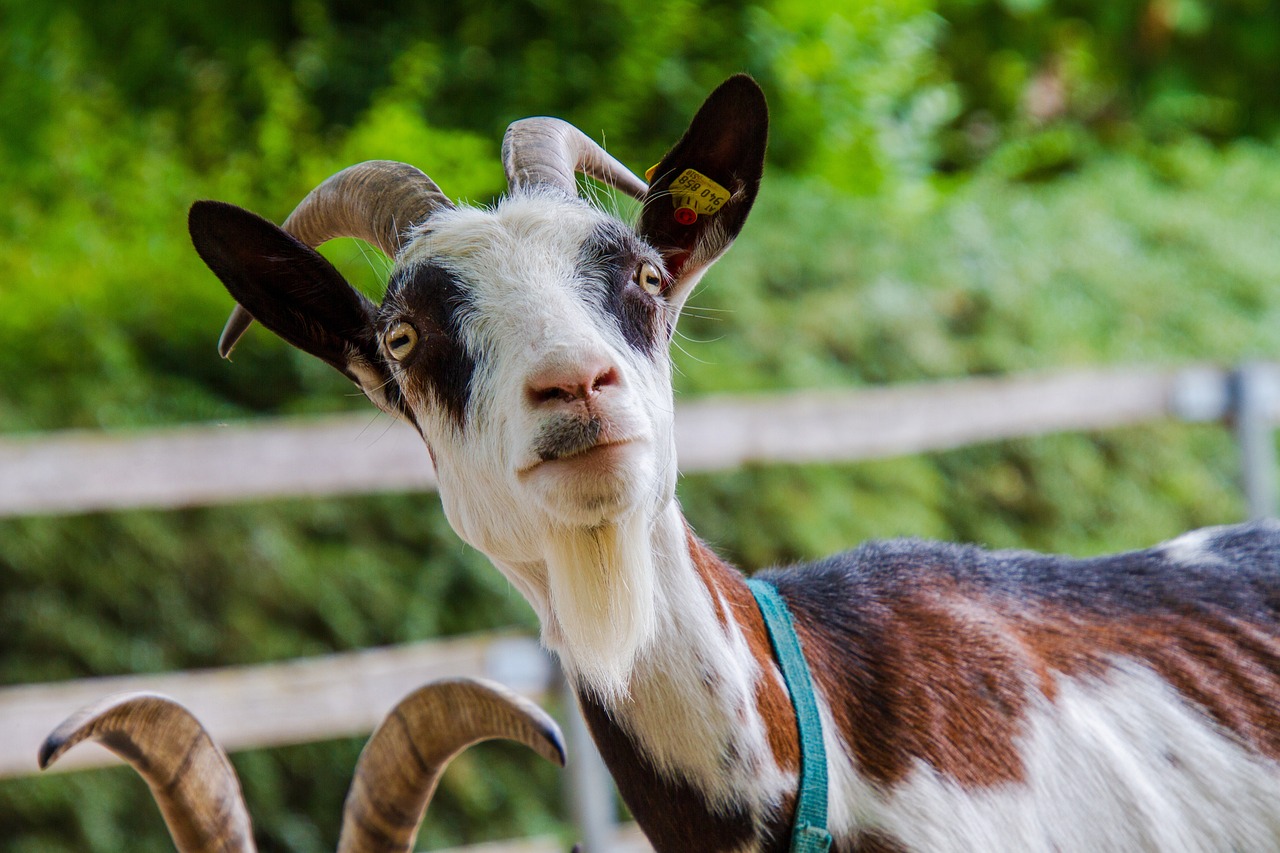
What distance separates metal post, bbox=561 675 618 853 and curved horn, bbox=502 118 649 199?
2364 millimetres

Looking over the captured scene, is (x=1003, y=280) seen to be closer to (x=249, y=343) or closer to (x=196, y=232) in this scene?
(x=249, y=343)

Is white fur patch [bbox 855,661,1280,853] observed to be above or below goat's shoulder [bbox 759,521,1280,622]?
below

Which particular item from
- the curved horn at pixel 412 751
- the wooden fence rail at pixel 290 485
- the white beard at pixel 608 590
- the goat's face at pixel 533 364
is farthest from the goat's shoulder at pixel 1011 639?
the wooden fence rail at pixel 290 485

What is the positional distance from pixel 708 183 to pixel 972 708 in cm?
91

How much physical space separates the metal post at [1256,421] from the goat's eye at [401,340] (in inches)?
205

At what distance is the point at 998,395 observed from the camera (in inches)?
223

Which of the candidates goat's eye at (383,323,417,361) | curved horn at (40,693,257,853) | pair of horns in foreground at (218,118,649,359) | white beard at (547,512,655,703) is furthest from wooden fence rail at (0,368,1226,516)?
white beard at (547,512,655,703)

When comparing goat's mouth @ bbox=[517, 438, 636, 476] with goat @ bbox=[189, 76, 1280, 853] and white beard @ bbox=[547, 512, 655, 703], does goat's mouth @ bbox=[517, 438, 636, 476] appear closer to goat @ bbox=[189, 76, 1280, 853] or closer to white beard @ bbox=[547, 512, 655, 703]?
goat @ bbox=[189, 76, 1280, 853]

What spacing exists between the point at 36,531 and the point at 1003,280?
16.2ft

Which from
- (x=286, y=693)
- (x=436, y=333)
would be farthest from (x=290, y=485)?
(x=436, y=333)

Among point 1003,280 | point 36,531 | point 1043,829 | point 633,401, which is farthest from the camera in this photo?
point 1003,280

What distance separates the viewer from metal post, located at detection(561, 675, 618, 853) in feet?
14.0

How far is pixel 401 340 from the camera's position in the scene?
1.96m

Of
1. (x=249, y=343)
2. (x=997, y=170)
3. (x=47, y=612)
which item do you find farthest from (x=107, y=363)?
(x=997, y=170)
